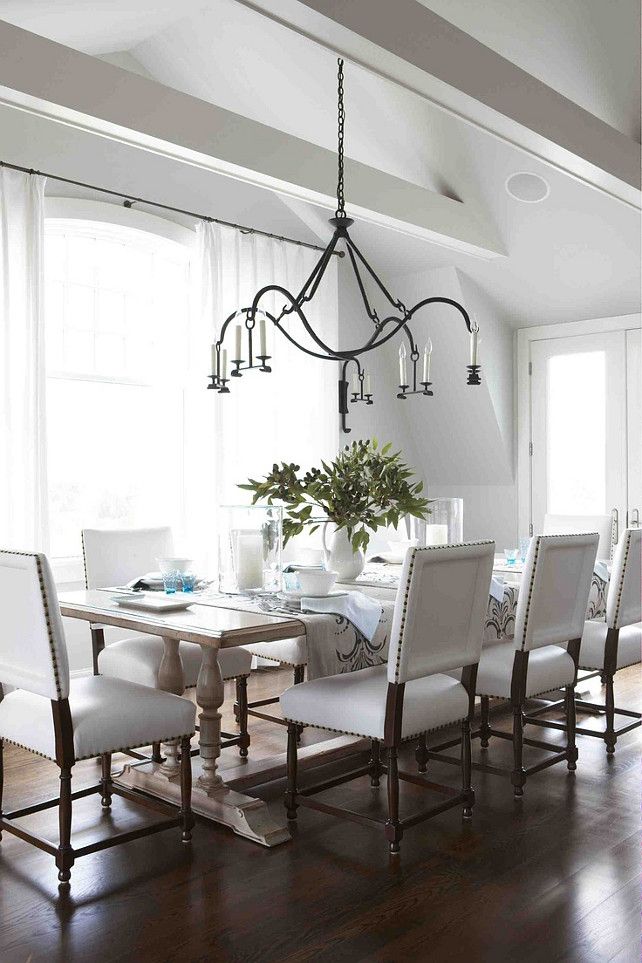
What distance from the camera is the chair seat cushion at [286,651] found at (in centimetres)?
361

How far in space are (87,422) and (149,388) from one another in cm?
44

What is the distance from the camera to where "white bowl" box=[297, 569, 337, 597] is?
311cm

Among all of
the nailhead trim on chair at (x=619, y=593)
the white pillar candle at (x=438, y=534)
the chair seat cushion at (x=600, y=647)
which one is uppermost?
the white pillar candle at (x=438, y=534)

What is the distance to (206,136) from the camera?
4211mm

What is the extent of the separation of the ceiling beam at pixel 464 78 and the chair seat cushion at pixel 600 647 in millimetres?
2000

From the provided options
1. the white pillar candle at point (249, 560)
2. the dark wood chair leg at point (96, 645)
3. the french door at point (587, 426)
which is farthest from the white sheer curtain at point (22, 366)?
the french door at point (587, 426)

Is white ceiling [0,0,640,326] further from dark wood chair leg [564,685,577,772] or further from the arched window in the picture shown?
dark wood chair leg [564,685,577,772]

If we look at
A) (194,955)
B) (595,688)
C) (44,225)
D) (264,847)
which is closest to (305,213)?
(44,225)

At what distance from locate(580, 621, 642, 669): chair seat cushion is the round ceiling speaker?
2507 millimetres

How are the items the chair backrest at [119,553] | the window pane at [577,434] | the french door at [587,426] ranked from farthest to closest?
the window pane at [577,434]
the french door at [587,426]
the chair backrest at [119,553]

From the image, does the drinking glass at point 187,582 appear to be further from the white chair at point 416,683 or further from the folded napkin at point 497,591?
the folded napkin at point 497,591

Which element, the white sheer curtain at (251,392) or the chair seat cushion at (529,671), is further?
the white sheer curtain at (251,392)

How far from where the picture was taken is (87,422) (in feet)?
17.2

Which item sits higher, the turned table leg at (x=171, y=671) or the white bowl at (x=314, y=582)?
the white bowl at (x=314, y=582)
